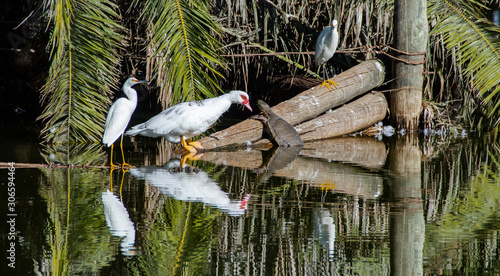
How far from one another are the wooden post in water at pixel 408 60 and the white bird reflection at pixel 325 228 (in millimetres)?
5275

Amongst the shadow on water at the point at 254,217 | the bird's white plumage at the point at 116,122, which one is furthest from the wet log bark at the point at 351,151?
the bird's white plumage at the point at 116,122

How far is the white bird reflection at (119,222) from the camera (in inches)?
120

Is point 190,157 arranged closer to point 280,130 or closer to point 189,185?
point 280,130

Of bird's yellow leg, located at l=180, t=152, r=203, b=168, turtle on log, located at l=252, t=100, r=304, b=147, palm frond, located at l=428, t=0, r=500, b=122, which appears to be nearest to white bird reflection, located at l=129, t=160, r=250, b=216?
bird's yellow leg, located at l=180, t=152, r=203, b=168

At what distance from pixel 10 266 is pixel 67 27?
478 cm

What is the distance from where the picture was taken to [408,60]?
8.58m

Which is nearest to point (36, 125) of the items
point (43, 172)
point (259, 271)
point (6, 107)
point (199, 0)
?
point (6, 107)

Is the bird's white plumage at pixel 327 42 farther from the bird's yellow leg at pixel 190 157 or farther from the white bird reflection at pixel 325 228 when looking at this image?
the white bird reflection at pixel 325 228

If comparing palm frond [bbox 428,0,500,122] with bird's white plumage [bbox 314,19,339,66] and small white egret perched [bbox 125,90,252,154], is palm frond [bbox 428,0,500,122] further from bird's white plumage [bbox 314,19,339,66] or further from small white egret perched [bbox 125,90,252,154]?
small white egret perched [bbox 125,90,252,154]

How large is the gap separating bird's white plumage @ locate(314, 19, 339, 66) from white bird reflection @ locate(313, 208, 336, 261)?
4.71m

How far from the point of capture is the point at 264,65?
10016mm

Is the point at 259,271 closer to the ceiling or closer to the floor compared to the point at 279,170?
closer to the floor

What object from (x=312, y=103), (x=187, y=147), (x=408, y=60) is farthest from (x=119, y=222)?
(x=408, y=60)

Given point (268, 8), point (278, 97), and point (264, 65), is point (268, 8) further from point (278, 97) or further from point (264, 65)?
point (278, 97)
